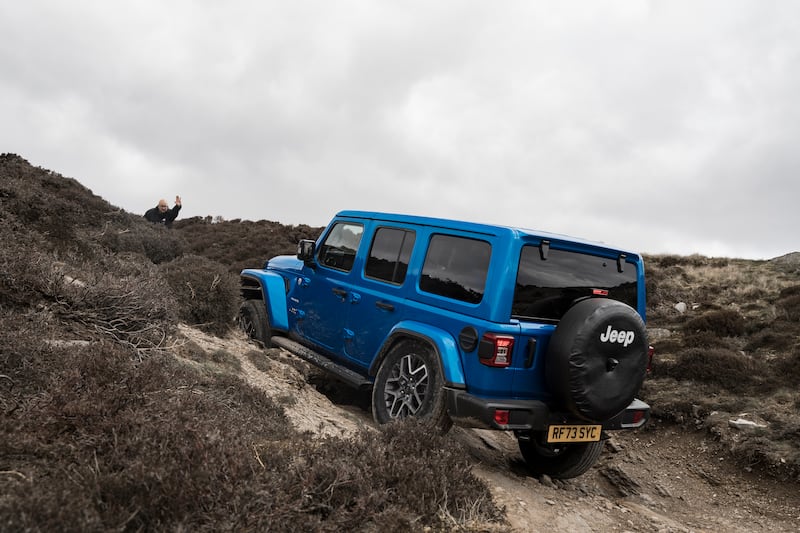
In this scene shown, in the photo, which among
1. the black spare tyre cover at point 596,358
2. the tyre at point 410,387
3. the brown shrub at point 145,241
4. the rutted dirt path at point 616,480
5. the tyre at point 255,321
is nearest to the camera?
the black spare tyre cover at point 596,358

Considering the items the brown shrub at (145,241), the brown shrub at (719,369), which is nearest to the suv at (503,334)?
the brown shrub at (719,369)

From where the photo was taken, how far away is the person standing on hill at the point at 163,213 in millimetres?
17312

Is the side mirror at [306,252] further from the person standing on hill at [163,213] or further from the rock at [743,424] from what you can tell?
the person standing on hill at [163,213]

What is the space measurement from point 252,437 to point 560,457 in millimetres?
2927

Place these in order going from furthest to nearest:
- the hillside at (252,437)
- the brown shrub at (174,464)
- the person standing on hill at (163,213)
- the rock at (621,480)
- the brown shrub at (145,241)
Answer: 1. the person standing on hill at (163,213)
2. the brown shrub at (145,241)
3. the rock at (621,480)
4. the hillside at (252,437)
5. the brown shrub at (174,464)

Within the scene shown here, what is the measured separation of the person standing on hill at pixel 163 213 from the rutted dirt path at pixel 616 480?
36.9ft

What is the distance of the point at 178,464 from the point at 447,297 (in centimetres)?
257

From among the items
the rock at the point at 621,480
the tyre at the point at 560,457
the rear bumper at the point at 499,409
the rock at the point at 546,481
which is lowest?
the rock at the point at 621,480

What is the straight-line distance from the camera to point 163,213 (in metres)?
17.5


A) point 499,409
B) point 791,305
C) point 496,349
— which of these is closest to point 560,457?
point 499,409

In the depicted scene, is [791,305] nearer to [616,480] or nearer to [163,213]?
[616,480]

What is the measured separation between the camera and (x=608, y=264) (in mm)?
4891

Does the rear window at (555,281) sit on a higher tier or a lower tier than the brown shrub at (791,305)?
lower

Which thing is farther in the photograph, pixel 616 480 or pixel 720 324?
pixel 720 324
